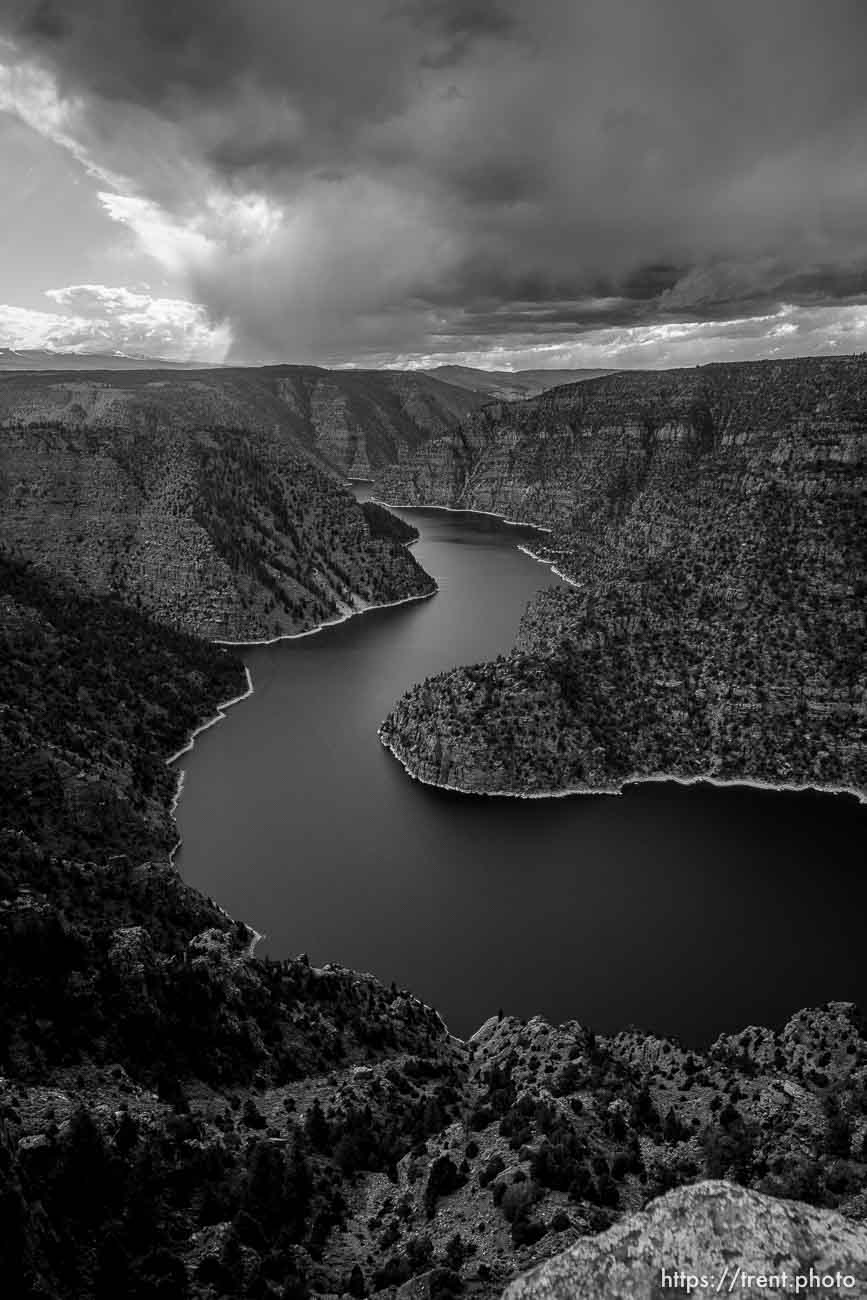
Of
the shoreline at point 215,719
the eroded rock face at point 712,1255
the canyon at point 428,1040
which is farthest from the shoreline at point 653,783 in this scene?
the eroded rock face at point 712,1255

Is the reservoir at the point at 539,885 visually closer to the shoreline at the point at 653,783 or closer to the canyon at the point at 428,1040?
the shoreline at the point at 653,783

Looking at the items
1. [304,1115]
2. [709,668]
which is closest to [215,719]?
[709,668]

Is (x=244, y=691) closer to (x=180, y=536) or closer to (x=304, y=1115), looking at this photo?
(x=180, y=536)

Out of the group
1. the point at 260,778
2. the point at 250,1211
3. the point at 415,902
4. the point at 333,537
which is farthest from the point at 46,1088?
the point at 333,537

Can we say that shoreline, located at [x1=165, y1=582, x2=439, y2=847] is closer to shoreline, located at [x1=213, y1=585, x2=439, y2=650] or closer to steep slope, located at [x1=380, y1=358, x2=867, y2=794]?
shoreline, located at [x1=213, y1=585, x2=439, y2=650]

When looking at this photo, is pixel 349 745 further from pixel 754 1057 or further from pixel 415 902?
pixel 754 1057

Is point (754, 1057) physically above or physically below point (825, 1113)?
below

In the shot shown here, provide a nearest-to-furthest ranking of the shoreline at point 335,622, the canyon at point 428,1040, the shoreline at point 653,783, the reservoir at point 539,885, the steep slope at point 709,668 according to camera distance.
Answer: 1. the canyon at point 428,1040
2. the reservoir at point 539,885
3. the shoreline at point 653,783
4. the steep slope at point 709,668
5. the shoreline at point 335,622
